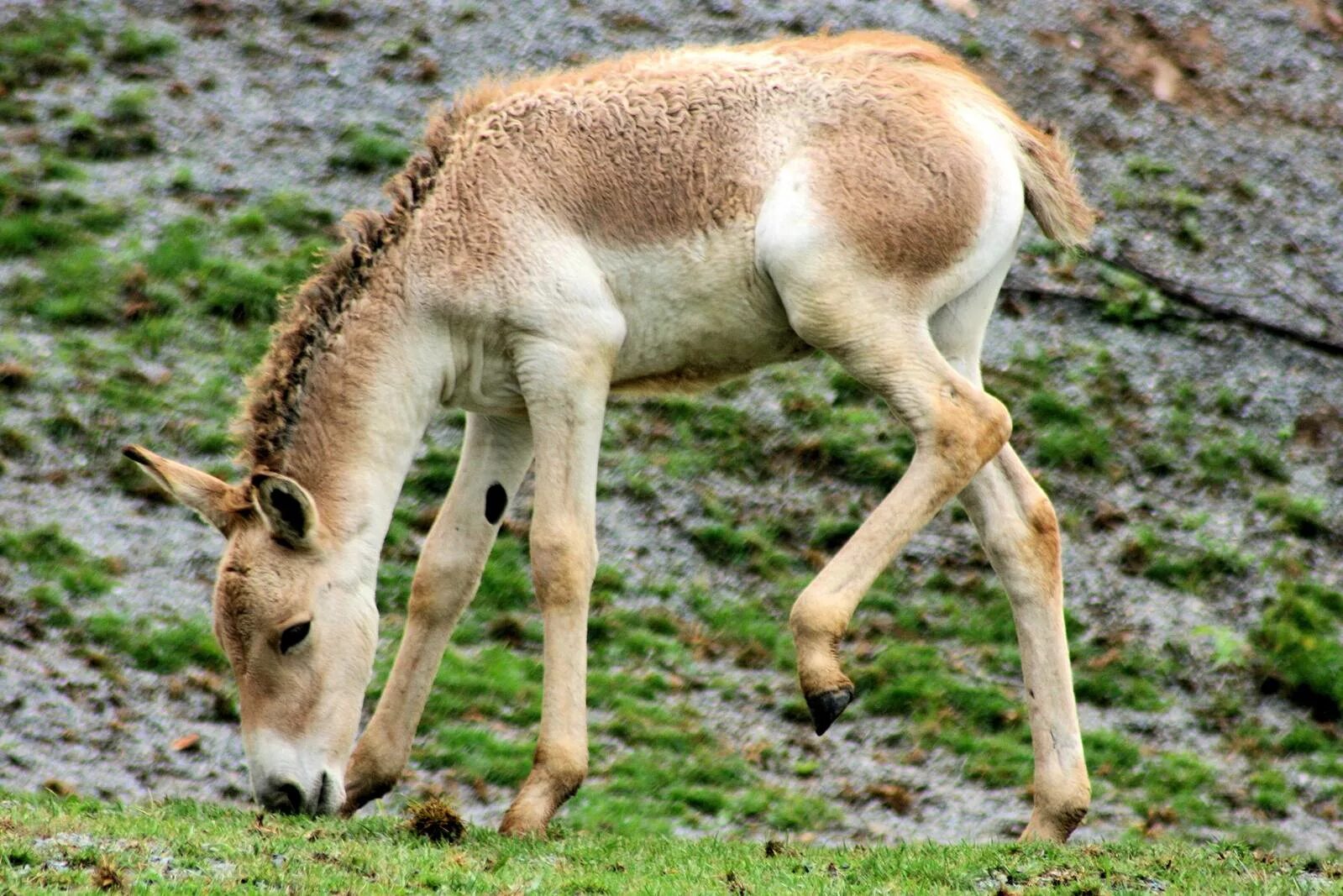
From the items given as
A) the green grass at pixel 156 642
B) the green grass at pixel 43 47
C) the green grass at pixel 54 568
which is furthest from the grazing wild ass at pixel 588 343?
the green grass at pixel 43 47

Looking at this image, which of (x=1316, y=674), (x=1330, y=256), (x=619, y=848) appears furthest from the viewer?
(x=1330, y=256)

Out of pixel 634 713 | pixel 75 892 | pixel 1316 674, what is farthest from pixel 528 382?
pixel 1316 674

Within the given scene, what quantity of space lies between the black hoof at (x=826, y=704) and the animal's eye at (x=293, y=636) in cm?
200

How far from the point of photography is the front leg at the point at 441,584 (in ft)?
23.1

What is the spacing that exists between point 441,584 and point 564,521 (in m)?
0.89

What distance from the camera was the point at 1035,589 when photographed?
7.08 metres

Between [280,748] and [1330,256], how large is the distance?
1142 cm

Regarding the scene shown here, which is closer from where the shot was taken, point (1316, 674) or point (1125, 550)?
point (1316, 674)

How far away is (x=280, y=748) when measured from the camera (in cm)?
636

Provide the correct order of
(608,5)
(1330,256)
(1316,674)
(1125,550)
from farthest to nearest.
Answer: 1. (608,5)
2. (1330,256)
3. (1125,550)
4. (1316,674)

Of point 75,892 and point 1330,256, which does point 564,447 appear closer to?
point 75,892

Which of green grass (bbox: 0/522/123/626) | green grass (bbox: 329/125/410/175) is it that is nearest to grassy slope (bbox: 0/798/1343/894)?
green grass (bbox: 0/522/123/626)

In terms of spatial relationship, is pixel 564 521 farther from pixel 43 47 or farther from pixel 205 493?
pixel 43 47

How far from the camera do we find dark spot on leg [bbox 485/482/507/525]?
7316mm
